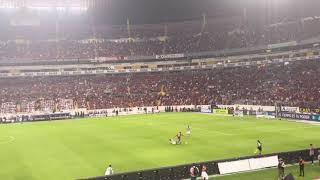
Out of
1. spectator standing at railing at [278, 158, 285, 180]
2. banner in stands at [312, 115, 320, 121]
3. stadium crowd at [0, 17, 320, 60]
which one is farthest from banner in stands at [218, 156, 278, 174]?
stadium crowd at [0, 17, 320, 60]

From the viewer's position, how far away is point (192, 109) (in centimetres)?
9150

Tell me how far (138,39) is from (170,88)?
2259 centimetres

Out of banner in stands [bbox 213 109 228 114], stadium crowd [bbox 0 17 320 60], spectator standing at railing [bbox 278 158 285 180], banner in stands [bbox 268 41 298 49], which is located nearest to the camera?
spectator standing at railing [bbox 278 158 285 180]

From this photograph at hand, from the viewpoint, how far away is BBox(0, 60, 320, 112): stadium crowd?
285 ft

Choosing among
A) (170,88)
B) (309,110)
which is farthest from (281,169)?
(170,88)

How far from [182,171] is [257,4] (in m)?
85.4

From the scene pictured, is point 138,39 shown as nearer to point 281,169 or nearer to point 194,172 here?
point 194,172

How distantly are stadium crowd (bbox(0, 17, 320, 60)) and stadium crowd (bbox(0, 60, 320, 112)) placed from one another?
6048 mm

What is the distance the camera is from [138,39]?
120m

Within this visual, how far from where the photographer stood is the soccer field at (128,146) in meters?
33.7

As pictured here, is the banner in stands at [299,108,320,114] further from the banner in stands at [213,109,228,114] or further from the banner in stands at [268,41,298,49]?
the banner in stands at [268,41,298,49]

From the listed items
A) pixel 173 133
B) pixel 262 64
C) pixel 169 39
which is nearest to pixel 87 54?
pixel 169 39

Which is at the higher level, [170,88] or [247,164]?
[170,88]

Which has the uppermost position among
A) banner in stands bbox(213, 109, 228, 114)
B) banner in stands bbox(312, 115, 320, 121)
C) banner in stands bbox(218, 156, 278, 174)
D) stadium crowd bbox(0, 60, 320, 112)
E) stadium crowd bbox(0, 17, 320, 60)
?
stadium crowd bbox(0, 17, 320, 60)
